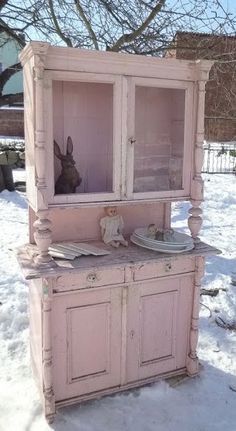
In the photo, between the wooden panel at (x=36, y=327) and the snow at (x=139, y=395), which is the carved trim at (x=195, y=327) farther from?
the wooden panel at (x=36, y=327)

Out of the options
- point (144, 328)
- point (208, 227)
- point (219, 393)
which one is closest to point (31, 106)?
point (144, 328)

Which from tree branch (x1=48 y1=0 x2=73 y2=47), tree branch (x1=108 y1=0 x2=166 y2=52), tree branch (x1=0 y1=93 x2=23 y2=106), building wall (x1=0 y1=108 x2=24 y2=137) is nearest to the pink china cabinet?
tree branch (x1=108 y1=0 x2=166 y2=52)

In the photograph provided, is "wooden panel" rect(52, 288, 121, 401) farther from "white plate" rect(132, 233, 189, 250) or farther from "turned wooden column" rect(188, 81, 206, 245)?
"turned wooden column" rect(188, 81, 206, 245)

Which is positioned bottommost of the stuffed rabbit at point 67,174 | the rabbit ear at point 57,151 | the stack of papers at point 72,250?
the stack of papers at point 72,250

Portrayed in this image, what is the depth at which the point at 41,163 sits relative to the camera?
6.47 feet

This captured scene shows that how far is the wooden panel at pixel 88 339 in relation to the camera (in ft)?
7.38

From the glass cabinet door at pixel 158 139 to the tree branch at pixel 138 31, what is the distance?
1876 millimetres

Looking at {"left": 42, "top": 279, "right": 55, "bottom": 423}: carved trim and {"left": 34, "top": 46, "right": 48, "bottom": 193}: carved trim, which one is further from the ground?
{"left": 34, "top": 46, "right": 48, "bottom": 193}: carved trim

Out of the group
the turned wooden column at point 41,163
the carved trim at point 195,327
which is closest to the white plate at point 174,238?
the carved trim at point 195,327

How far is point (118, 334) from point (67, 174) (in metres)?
0.94

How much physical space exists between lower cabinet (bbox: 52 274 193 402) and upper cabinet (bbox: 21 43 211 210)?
53cm

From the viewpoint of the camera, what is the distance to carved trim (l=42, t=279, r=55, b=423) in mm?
2128

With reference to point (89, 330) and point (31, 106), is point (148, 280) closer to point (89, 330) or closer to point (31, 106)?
point (89, 330)

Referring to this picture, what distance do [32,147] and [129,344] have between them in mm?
1225
